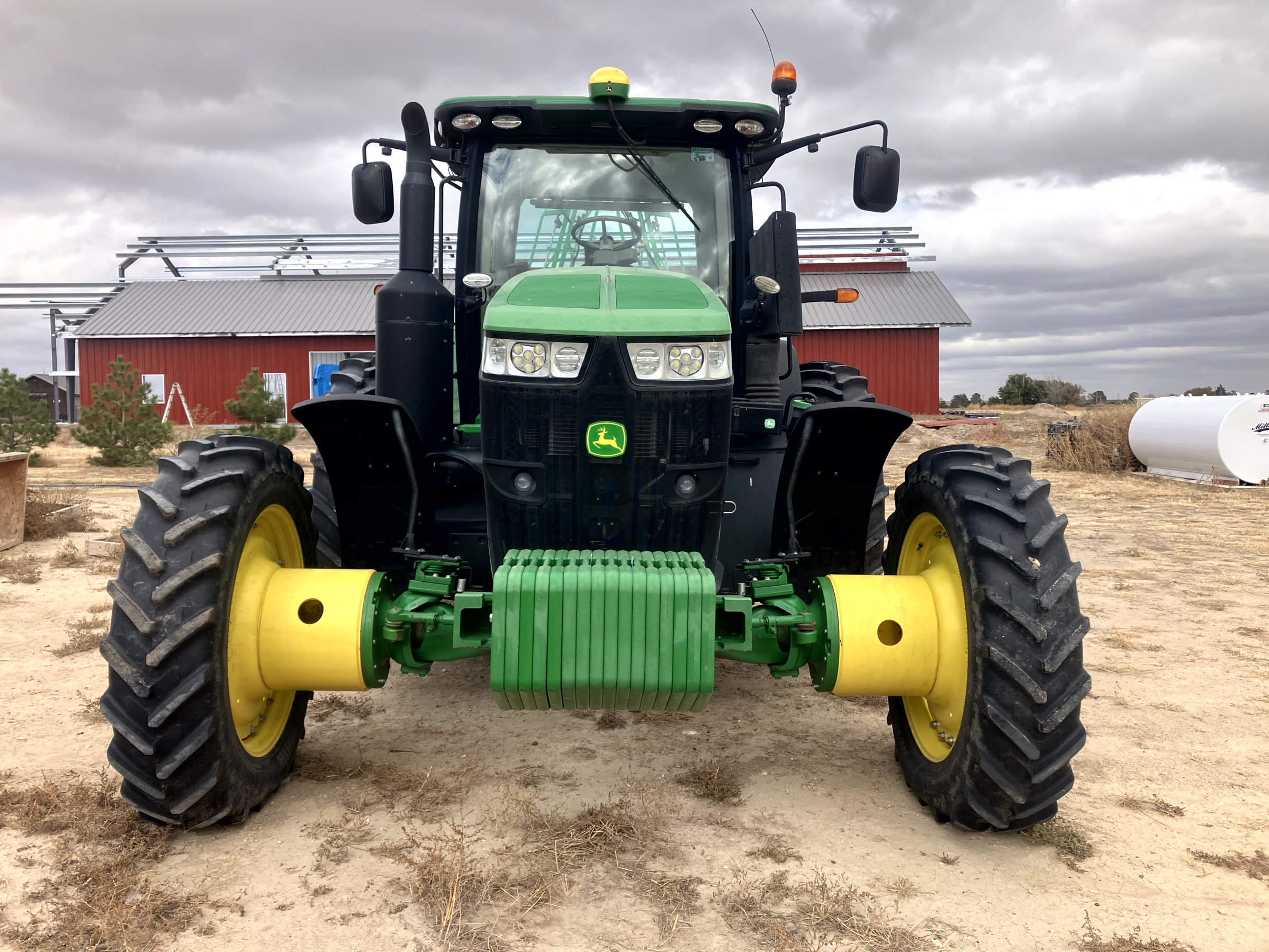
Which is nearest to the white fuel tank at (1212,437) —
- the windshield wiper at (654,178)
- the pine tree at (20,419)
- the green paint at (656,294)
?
the windshield wiper at (654,178)

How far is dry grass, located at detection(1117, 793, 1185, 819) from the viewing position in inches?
138

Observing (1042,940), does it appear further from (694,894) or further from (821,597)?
(821,597)

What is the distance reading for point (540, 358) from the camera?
327 centimetres

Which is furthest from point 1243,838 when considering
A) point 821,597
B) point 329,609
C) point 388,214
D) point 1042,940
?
point 388,214

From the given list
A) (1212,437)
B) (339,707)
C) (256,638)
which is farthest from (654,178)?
(1212,437)

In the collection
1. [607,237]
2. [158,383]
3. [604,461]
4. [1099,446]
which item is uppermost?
[158,383]

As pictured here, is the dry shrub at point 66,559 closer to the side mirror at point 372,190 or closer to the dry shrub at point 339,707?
the dry shrub at point 339,707

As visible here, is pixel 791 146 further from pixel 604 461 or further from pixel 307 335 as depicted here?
pixel 307 335

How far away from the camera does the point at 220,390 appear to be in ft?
93.7

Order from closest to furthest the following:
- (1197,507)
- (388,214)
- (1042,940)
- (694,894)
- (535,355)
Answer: (1042,940) < (694,894) < (535,355) < (388,214) < (1197,507)

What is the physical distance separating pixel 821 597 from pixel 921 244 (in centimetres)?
2962

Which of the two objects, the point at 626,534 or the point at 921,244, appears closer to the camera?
the point at 626,534

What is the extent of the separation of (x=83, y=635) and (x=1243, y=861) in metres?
5.96

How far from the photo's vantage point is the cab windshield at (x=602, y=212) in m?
4.37
